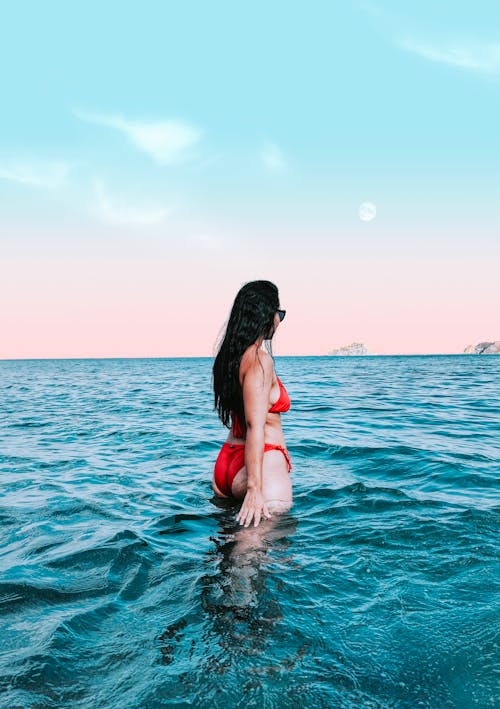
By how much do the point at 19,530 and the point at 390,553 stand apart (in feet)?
12.0

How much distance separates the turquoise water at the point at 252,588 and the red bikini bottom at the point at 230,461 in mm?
437

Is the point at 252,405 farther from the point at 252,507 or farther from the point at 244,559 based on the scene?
the point at 244,559

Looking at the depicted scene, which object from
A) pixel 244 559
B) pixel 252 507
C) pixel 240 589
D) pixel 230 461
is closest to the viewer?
pixel 240 589

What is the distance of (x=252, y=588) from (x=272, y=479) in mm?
1161

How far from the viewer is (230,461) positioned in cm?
458

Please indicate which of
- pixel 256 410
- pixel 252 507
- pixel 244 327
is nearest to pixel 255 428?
pixel 256 410

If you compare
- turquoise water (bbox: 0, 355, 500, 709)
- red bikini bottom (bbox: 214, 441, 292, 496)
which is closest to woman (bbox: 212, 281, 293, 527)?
red bikini bottom (bbox: 214, 441, 292, 496)

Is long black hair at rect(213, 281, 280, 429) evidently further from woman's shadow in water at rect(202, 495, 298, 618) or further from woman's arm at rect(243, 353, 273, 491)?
woman's shadow in water at rect(202, 495, 298, 618)

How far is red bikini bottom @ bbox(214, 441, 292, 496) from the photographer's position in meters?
4.51

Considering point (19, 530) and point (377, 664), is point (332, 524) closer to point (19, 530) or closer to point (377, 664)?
point (377, 664)

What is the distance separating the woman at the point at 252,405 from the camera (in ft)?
13.3

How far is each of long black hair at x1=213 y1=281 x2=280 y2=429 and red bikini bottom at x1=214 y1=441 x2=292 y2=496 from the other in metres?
0.48

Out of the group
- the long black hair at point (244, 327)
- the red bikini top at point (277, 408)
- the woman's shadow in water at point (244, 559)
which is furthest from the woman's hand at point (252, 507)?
the long black hair at point (244, 327)

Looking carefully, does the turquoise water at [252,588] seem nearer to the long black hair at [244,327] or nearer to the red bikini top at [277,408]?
the red bikini top at [277,408]
